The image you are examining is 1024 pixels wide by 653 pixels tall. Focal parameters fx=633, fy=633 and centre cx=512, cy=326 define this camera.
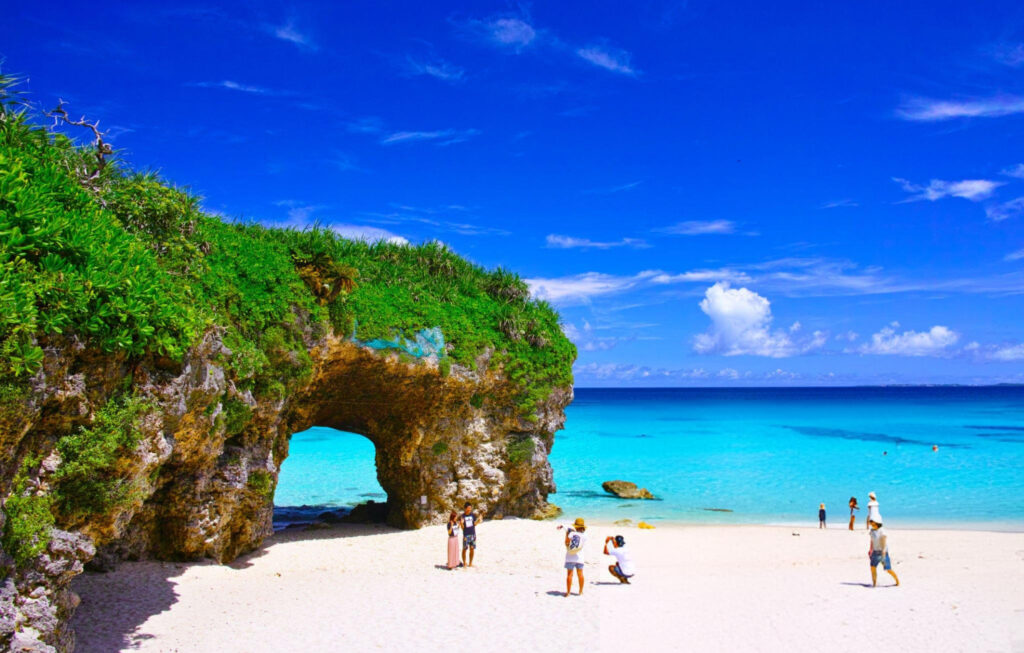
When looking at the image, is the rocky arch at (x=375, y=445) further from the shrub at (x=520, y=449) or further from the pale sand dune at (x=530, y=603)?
the pale sand dune at (x=530, y=603)

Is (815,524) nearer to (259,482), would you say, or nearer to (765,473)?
(765,473)

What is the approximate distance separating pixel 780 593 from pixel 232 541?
1176 centimetres

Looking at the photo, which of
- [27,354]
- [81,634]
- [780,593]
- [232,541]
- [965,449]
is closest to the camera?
[27,354]

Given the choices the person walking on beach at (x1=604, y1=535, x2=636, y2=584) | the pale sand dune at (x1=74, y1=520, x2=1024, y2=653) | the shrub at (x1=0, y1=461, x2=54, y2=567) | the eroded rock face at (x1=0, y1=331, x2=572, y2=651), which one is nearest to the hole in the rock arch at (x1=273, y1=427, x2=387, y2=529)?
the eroded rock face at (x1=0, y1=331, x2=572, y2=651)

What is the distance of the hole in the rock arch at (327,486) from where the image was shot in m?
22.7

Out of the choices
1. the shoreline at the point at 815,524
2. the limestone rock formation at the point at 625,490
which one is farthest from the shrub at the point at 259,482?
the limestone rock formation at the point at 625,490

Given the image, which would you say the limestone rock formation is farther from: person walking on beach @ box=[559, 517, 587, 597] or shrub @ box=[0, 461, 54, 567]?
shrub @ box=[0, 461, 54, 567]

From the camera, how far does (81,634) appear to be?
29.7 ft

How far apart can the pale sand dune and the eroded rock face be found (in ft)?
3.49

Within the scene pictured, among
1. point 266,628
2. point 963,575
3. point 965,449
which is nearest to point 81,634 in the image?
point 266,628

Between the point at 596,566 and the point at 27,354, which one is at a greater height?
the point at 27,354

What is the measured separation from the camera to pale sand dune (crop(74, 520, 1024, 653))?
970 centimetres

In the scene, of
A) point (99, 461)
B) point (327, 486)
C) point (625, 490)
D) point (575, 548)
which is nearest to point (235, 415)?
point (99, 461)

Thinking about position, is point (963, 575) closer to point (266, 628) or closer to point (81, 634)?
point (266, 628)
